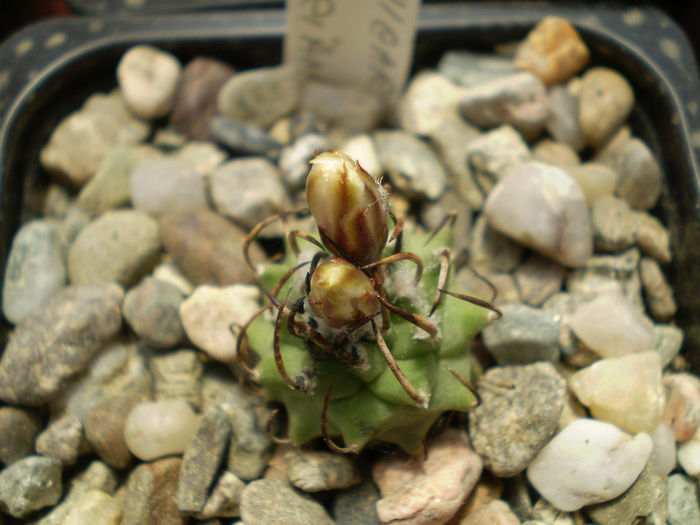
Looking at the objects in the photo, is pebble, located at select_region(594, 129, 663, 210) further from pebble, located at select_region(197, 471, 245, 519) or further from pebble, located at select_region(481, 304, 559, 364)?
pebble, located at select_region(197, 471, 245, 519)

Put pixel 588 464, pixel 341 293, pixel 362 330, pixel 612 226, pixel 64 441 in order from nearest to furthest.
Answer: pixel 341 293 → pixel 362 330 → pixel 588 464 → pixel 64 441 → pixel 612 226

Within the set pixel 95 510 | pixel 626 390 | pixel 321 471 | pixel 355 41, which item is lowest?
pixel 95 510

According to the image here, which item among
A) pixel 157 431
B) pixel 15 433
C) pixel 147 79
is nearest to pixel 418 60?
pixel 147 79

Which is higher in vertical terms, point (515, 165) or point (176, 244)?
point (515, 165)

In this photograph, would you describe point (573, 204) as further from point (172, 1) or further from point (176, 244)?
point (172, 1)

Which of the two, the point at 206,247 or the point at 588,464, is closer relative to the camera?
the point at 588,464

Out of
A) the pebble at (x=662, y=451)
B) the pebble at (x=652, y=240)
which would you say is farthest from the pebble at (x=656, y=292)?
the pebble at (x=662, y=451)

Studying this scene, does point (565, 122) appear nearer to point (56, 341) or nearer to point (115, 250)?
point (115, 250)

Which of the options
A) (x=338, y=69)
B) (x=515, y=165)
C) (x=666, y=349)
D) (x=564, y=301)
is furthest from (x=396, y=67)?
(x=666, y=349)

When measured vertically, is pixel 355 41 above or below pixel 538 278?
above
